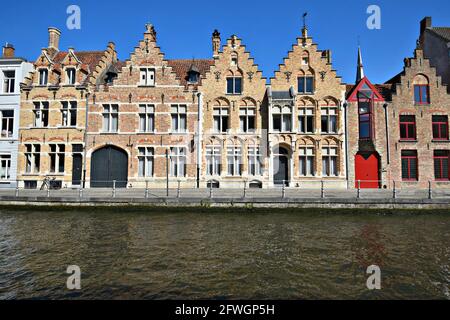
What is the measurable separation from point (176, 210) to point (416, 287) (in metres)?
10.2

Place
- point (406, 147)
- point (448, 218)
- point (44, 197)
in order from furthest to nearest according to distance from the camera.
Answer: point (406, 147)
point (44, 197)
point (448, 218)

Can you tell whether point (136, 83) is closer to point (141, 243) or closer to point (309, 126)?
point (309, 126)

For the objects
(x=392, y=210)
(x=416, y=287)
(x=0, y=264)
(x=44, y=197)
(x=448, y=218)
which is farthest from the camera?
(x=44, y=197)

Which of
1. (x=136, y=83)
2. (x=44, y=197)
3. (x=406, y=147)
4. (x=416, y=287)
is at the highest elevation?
(x=136, y=83)

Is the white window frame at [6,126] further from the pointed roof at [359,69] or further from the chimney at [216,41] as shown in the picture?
the pointed roof at [359,69]

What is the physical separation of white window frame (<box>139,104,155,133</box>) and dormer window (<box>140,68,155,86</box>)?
1.85 m

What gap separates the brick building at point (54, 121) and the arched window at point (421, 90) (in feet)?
85.5

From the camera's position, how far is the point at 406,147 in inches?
786

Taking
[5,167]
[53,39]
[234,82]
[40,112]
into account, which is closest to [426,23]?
[234,82]

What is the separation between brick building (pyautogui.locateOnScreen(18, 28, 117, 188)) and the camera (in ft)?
67.7

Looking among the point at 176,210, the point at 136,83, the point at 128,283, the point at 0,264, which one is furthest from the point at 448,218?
the point at 136,83

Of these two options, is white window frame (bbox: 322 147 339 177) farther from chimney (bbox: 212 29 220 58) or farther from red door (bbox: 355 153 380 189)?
chimney (bbox: 212 29 220 58)

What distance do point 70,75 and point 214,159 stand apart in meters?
13.9

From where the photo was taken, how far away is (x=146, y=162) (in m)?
20.6
